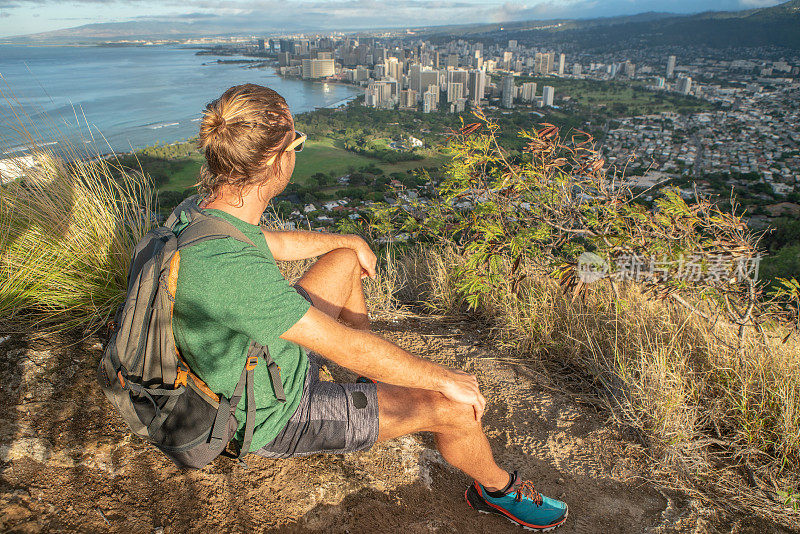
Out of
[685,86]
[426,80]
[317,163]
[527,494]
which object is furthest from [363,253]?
[685,86]

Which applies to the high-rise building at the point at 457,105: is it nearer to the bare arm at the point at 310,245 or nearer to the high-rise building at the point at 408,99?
the high-rise building at the point at 408,99

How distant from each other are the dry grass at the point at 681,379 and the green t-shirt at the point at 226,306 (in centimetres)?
142

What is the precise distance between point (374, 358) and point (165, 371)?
0.45 m

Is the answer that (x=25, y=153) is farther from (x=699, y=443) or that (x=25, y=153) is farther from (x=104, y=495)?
(x=699, y=443)

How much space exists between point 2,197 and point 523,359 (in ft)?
8.49

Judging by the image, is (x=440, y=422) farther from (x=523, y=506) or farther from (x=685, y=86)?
(x=685, y=86)

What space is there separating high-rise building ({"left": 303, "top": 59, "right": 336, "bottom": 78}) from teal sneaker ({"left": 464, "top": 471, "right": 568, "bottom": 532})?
4463cm

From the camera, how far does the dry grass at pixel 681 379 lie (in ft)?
5.27

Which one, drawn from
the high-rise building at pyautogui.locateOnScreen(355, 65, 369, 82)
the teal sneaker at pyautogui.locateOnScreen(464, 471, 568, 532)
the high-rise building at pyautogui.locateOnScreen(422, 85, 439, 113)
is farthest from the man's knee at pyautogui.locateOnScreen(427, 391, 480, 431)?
the high-rise building at pyautogui.locateOnScreen(355, 65, 369, 82)

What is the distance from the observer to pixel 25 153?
2516 millimetres

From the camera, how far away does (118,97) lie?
79.7ft

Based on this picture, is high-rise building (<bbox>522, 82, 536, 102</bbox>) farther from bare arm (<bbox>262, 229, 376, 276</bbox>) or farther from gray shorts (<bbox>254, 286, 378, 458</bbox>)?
gray shorts (<bbox>254, 286, 378, 458</bbox>)

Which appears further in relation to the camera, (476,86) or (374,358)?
(476,86)

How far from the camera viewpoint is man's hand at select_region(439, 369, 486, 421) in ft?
3.90
